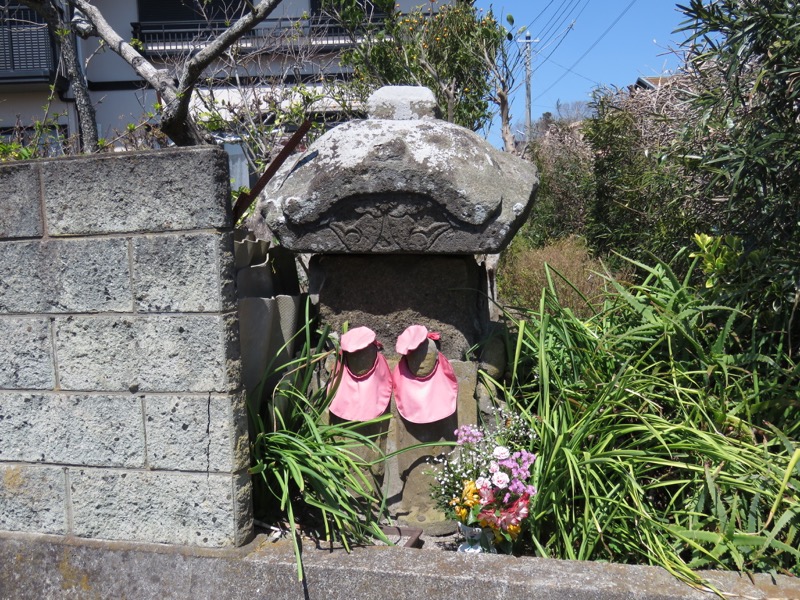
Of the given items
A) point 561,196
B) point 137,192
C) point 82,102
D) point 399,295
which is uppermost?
point 82,102

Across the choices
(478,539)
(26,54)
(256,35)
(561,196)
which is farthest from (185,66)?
(26,54)

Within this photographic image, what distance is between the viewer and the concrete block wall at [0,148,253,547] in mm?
2518

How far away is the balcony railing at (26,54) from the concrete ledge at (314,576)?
12547 mm

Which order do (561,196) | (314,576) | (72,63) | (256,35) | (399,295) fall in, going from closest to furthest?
(314,576) < (399,295) < (72,63) < (561,196) < (256,35)

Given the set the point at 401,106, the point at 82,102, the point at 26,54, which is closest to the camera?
the point at 401,106

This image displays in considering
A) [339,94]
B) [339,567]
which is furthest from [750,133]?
[339,94]

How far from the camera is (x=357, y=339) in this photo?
311 cm

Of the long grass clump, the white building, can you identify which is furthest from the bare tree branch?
the white building

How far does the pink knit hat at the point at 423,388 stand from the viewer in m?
3.06

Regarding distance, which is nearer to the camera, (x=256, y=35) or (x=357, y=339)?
(x=357, y=339)

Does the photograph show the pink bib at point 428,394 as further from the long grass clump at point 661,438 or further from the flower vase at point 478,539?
the flower vase at point 478,539

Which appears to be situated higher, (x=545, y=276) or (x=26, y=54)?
(x=26, y=54)

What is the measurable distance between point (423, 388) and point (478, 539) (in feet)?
2.15

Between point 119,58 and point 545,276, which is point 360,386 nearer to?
point 545,276
